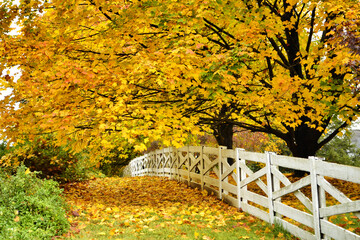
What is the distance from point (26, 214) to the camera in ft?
18.7

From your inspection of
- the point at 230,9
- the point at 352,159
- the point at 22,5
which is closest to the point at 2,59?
the point at 22,5

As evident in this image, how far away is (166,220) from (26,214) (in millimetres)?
2767

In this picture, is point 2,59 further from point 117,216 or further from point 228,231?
point 228,231

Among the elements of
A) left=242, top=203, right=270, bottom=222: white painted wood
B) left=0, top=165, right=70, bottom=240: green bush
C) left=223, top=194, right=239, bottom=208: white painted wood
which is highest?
left=0, top=165, right=70, bottom=240: green bush

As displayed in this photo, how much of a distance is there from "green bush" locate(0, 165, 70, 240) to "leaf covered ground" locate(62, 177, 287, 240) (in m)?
0.36

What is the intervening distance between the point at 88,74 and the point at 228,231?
3.94 m

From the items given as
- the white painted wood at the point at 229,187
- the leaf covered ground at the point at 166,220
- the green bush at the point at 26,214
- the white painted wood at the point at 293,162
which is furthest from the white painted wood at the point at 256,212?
the green bush at the point at 26,214

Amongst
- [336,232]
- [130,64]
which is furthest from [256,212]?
[130,64]

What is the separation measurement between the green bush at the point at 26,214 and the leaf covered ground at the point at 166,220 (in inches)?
14.3

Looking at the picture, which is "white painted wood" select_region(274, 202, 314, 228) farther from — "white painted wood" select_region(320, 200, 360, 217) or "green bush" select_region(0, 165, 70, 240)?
"green bush" select_region(0, 165, 70, 240)

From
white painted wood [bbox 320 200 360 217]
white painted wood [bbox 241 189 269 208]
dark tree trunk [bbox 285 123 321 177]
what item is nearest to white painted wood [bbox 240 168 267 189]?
white painted wood [bbox 241 189 269 208]

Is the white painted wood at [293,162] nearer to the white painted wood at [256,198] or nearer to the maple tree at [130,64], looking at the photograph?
the white painted wood at [256,198]

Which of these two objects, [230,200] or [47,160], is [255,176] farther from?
[47,160]

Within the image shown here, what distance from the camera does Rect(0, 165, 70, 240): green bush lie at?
16.8ft
